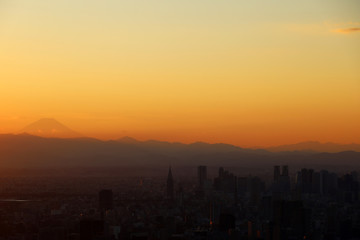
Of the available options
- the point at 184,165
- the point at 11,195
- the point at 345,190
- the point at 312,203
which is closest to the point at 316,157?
the point at 184,165

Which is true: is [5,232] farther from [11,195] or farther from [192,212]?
[11,195]

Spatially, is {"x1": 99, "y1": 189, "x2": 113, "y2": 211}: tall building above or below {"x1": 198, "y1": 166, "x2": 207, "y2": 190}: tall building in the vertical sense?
below

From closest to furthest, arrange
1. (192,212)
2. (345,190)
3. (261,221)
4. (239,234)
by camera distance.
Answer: (239,234) < (261,221) < (192,212) < (345,190)

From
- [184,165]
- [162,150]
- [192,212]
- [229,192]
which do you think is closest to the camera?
[192,212]

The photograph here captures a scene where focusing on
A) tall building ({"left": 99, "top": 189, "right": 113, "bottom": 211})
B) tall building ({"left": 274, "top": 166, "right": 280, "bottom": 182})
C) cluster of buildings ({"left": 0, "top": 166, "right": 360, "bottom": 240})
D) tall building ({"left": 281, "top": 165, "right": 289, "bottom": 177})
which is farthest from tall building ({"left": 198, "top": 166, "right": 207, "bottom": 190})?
tall building ({"left": 99, "top": 189, "right": 113, "bottom": 211})

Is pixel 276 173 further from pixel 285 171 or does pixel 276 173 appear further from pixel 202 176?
pixel 202 176

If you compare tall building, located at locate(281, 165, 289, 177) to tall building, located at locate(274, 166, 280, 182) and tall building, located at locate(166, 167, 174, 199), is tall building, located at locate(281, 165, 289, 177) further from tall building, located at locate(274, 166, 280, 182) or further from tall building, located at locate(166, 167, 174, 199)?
tall building, located at locate(166, 167, 174, 199)

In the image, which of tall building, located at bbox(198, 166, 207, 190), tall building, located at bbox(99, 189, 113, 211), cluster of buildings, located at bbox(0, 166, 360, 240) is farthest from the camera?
tall building, located at bbox(198, 166, 207, 190)
